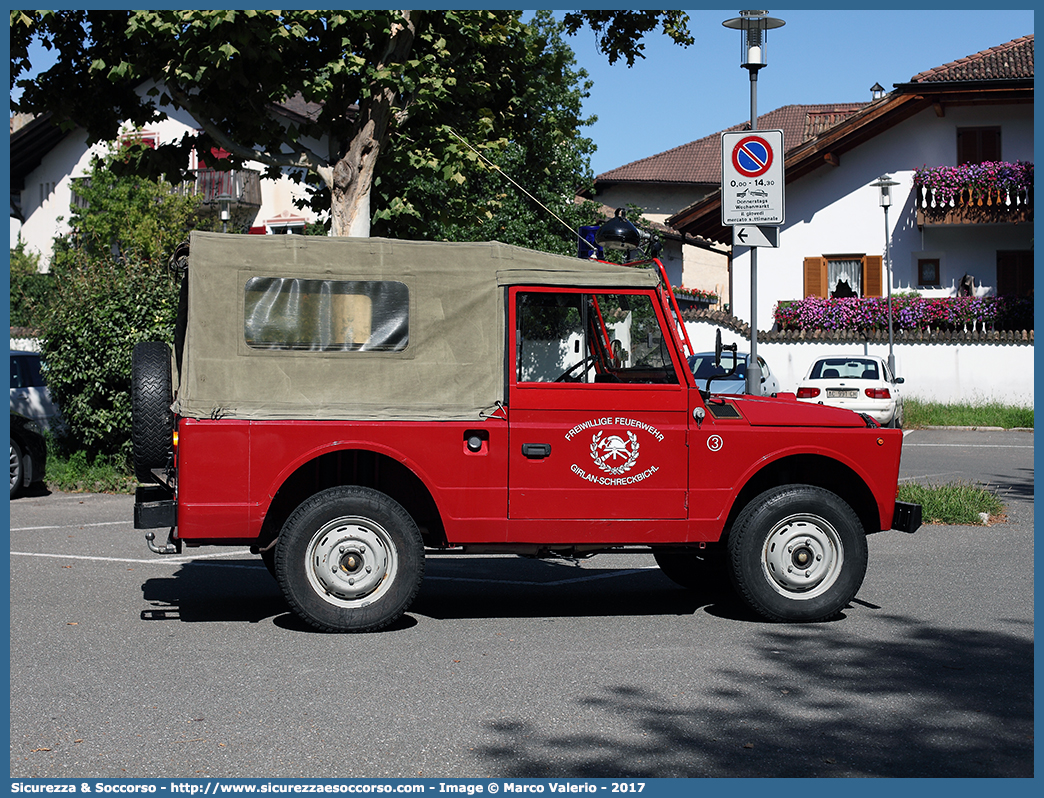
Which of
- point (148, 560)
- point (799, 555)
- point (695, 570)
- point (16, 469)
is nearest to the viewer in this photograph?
point (799, 555)

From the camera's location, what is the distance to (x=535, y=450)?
739 cm

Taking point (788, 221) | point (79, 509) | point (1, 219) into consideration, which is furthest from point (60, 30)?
point (788, 221)

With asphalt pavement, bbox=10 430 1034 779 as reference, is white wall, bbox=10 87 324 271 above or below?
above

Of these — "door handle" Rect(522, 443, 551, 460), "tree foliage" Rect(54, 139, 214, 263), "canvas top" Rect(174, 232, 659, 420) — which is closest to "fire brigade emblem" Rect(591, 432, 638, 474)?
"door handle" Rect(522, 443, 551, 460)

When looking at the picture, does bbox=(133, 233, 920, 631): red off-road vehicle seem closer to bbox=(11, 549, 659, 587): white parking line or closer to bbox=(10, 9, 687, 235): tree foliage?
bbox=(11, 549, 659, 587): white parking line

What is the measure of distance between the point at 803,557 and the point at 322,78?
9.01 meters

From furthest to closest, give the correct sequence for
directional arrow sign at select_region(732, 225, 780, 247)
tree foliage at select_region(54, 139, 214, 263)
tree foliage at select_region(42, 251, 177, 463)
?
tree foliage at select_region(54, 139, 214, 263), tree foliage at select_region(42, 251, 177, 463), directional arrow sign at select_region(732, 225, 780, 247)

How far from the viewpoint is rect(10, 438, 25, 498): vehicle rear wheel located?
14672mm

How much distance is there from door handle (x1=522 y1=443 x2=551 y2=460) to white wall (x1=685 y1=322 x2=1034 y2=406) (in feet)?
79.7

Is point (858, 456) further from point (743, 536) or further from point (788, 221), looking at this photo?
point (788, 221)

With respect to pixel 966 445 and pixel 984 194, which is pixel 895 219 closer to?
pixel 984 194

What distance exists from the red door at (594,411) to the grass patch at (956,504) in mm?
5933

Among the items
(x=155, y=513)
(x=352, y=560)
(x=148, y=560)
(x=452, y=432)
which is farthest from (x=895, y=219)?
(x=155, y=513)

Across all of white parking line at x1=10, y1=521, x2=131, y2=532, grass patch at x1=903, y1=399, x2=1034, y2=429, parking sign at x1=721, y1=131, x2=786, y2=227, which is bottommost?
white parking line at x1=10, y1=521, x2=131, y2=532
